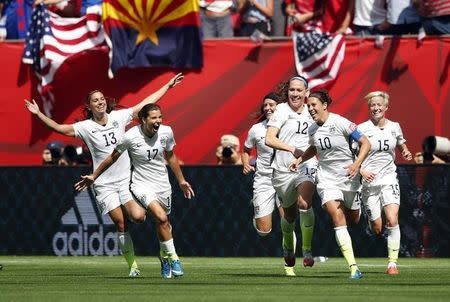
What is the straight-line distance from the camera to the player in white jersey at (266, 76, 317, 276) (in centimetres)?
1966

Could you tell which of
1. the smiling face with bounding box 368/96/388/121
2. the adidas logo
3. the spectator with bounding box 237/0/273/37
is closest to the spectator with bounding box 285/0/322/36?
the spectator with bounding box 237/0/273/37

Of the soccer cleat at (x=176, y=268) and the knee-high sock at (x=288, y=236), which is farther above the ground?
the knee-high sock at (x=288, y=236)

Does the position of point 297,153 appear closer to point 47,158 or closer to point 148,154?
point 148,154

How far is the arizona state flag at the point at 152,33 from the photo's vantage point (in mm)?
27031

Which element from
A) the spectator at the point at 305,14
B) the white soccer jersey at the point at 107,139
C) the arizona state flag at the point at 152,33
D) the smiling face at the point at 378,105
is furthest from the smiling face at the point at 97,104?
the spectator at the point at 305,14

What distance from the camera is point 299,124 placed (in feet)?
65.4

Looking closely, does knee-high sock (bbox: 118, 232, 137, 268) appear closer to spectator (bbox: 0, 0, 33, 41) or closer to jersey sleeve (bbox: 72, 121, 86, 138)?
jersey sleeve (bbox: 72, 121, 86, 138)

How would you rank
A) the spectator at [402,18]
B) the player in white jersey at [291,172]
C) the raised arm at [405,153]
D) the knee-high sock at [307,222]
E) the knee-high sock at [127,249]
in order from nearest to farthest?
1. the player in white jersey at [291,172]
2. the knee-high sock at [127,249]
3. the knee-high sock at [307,222]
4. the raised arm at [405,153]
5. the spectator at [402,18]

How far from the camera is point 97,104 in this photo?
2012 centimetres

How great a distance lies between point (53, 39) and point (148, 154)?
29.0 ft

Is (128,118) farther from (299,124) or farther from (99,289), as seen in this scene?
(99,289)

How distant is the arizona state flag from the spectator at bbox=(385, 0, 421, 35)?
340 cm

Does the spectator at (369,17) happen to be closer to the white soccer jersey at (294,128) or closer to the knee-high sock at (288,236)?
the white soccer jersey at (294,128)

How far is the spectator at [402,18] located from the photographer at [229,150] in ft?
10.9
